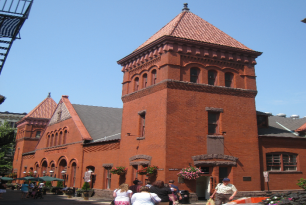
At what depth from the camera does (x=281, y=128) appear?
27.1 metres

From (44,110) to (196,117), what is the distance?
3449 cm

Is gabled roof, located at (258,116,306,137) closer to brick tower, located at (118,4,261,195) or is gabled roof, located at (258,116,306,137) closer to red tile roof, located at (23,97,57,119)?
brick tower, located at (118,4,261,195)

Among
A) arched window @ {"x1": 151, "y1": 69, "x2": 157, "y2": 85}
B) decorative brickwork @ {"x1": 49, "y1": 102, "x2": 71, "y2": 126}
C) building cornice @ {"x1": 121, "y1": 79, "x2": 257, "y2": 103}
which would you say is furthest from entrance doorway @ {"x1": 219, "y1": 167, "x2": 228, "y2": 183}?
decorative brickwork @ {"x1": 49, "y1": 102, "x2": 71, "y2": 126}

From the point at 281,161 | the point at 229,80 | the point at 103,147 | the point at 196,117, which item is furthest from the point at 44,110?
the point at 281,161

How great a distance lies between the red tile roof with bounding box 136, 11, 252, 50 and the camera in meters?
22.7

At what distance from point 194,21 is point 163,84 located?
7.43 metres

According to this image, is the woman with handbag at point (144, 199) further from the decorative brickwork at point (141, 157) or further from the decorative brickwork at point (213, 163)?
the decorative brickwork at point (141, 157)

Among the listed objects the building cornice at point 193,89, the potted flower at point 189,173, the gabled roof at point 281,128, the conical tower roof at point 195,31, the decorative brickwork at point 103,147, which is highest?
the conical tower roof at point 195,31

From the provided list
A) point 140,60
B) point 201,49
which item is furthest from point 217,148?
point 140,60

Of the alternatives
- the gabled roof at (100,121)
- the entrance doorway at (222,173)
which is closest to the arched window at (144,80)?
the gabled roof at (100,121)

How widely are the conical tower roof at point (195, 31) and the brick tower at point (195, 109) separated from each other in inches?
4.0

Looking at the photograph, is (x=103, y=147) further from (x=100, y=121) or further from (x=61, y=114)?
(x=61, y=114)

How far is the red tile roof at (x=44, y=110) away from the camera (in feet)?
157

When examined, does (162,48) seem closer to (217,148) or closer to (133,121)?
(133,121)
